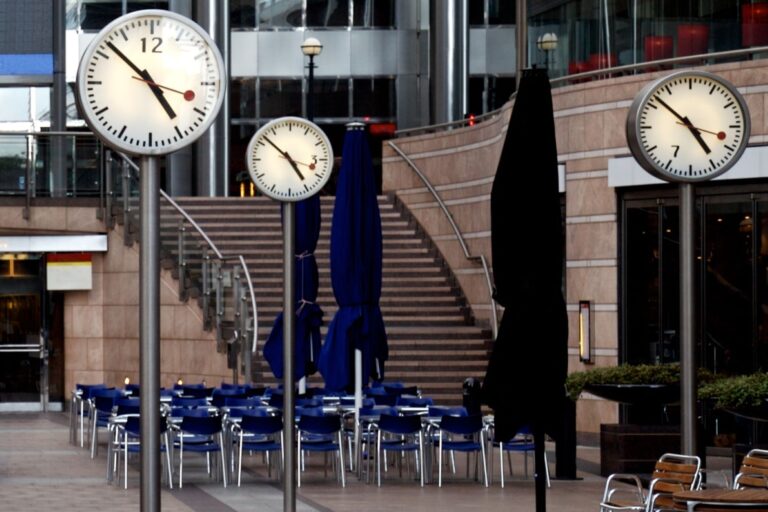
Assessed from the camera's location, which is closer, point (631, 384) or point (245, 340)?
point (631, 384)

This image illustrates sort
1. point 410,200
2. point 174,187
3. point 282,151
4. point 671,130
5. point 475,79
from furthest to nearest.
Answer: point 475,79 → point 174,187 → point 410,200 → point 282,151 → point 671,130

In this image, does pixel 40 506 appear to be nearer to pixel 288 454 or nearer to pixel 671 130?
pixel 288 454

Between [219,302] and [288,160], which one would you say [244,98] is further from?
[288,160]

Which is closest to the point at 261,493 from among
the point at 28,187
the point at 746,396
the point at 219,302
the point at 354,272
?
the point at 354,272

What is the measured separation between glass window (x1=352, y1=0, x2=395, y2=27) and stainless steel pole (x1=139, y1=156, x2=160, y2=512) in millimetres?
33181

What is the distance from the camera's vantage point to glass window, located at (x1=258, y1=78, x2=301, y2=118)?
39250mm

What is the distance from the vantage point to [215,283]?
2570 centimetres

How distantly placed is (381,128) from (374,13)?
9.21ft

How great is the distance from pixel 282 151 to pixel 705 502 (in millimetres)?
5323

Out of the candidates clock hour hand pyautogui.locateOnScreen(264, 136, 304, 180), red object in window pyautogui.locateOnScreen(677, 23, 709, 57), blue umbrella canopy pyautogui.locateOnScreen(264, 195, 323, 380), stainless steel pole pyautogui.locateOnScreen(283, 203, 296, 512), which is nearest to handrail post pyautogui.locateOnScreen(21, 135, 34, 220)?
blue umbrella canopy pyautogui.locateOnScreen(264, 195, 323, 380)

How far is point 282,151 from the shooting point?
43.2 ft

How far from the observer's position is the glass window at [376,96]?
129ft

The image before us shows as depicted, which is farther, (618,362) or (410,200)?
(410,200)

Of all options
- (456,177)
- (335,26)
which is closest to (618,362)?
(456,177)
